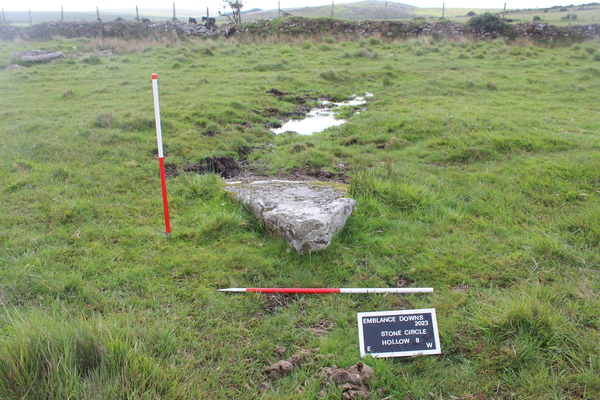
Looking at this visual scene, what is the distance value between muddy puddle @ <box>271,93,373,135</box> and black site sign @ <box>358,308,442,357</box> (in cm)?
673

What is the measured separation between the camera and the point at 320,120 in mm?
10570

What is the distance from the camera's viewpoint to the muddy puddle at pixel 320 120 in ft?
32.1

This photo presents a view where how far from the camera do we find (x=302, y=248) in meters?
4.28

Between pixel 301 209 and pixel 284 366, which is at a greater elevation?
pixel 301 209

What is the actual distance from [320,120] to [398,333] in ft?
26.6

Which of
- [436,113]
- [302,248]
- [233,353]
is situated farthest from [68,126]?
[436,113]

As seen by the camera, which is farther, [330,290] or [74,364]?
[330,290]

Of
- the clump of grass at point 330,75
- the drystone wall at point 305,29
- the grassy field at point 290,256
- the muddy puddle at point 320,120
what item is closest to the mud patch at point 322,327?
the grassy field at point 290,256

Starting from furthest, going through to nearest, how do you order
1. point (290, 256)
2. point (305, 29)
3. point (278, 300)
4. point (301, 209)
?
point (305, 29), point (301, 209), point (290, 256), point (278, 300)

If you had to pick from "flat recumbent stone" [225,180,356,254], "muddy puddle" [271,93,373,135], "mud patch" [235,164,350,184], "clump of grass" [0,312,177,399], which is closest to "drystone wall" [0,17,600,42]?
"muddy puddle" [271,93,373,135]

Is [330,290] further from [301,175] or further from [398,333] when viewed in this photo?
[301,175]

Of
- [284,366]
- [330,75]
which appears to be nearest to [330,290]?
[284,366]

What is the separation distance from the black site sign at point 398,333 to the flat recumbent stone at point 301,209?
4.06ft

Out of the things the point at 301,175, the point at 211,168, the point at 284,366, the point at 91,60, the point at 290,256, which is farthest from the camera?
the point at 91,60
